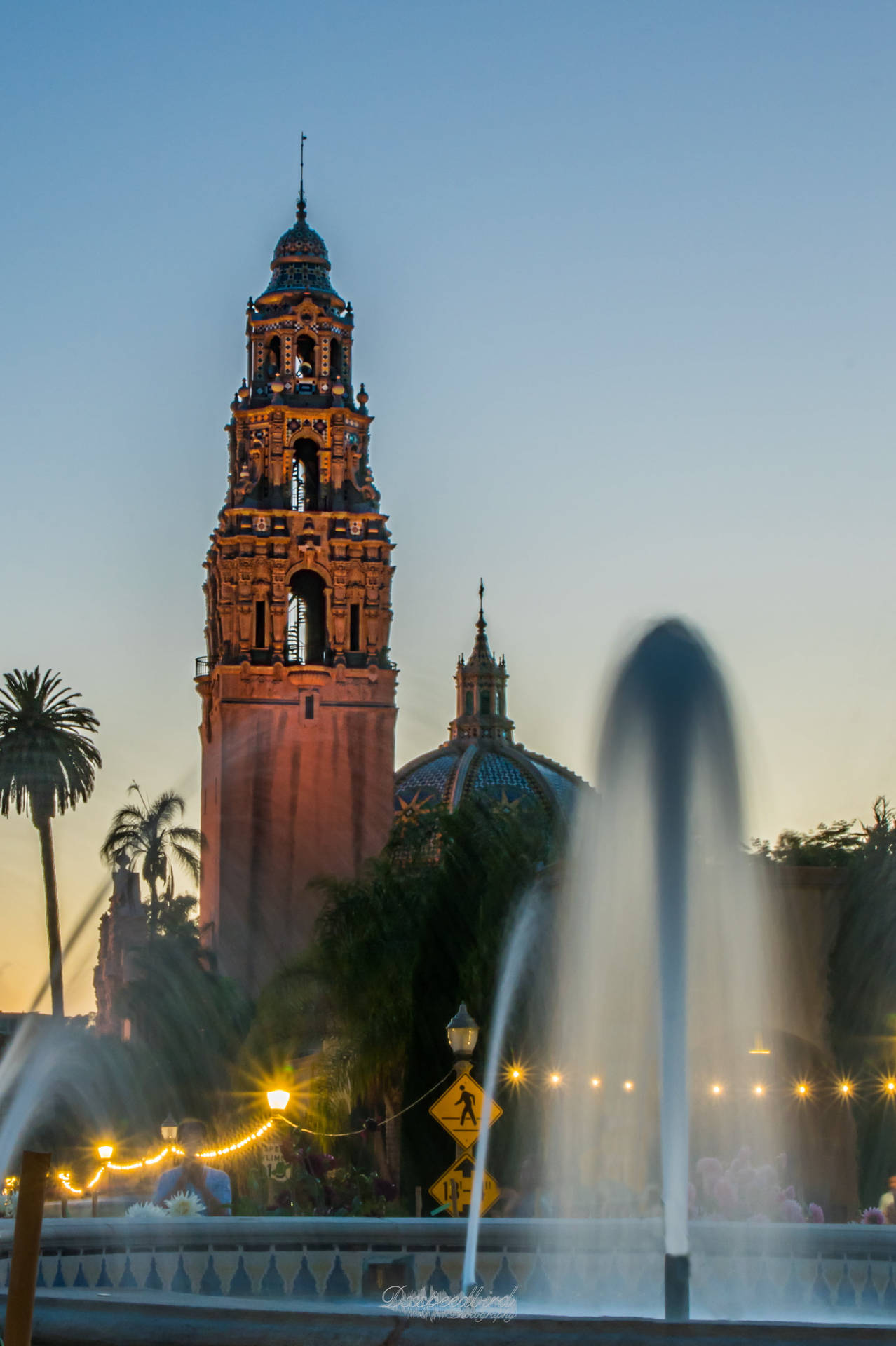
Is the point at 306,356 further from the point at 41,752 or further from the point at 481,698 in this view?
the point at 481,698

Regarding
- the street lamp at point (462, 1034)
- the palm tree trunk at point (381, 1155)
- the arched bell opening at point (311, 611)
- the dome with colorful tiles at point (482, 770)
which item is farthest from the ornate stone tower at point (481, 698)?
the street lamp at point (462, 1034)

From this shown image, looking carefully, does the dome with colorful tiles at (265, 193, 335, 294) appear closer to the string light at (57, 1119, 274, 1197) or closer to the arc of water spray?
the string light at (57, 1119, 274, 1197)

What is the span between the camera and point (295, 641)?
79.4 metres

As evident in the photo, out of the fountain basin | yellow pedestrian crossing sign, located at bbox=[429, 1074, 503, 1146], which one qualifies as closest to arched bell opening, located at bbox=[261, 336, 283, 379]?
yellow pedestrian crossing sign, located at bbox=[429, 1074, 503, 1146]

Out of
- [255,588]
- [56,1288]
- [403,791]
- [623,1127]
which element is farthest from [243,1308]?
[403,791]

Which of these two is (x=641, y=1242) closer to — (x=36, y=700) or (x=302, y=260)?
(x=36, y=700)

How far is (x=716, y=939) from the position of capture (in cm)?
3159

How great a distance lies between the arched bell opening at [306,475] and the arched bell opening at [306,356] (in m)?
2.60

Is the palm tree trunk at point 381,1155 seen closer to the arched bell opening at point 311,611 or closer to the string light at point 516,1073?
the string light at point 516,1073

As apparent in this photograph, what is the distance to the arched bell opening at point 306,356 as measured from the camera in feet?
264

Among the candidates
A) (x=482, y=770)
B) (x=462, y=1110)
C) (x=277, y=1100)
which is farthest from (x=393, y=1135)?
(x=482, y=770)

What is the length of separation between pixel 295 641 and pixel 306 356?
11.0 metres

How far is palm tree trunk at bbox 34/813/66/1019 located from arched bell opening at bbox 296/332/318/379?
84.4 feet

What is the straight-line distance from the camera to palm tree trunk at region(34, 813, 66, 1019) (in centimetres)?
5997
